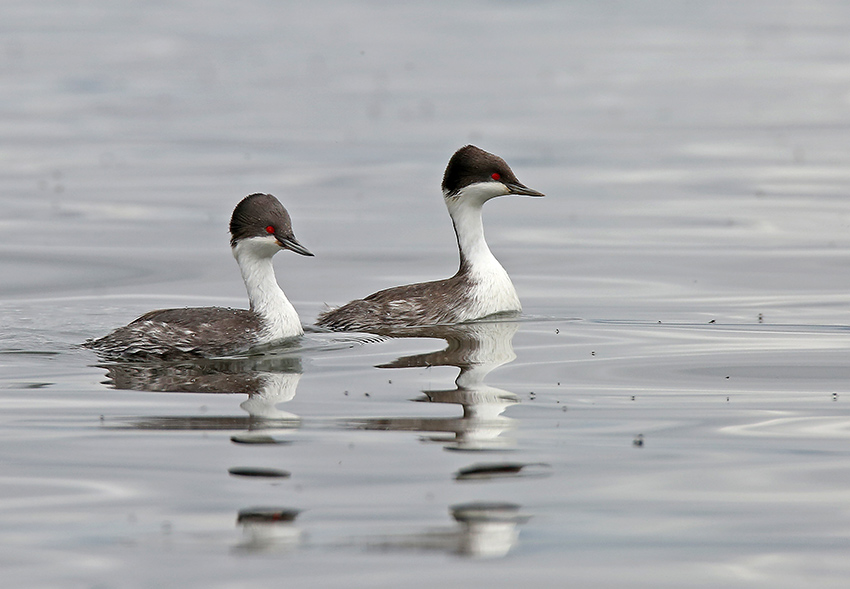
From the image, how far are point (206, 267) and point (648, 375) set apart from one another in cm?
688

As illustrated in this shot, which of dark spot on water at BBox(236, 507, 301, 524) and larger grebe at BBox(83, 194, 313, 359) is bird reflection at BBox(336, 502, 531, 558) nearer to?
dark spot on water at BBox(236, 507, 301, 524)

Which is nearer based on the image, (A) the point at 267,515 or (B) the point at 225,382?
(A) the point at 267,515

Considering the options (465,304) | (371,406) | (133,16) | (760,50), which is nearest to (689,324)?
(465,304)

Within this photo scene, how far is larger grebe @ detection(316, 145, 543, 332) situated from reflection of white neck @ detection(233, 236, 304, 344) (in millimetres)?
900

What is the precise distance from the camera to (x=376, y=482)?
7957mm

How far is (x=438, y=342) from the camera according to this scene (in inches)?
495

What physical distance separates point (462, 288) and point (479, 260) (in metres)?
0.48

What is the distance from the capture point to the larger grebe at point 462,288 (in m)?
13.4

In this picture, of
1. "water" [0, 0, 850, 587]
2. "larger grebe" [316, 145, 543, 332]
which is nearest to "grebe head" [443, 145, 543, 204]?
"larger grebe" [316, 145, 543, 332]

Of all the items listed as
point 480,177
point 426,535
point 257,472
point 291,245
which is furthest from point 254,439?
point 480,177

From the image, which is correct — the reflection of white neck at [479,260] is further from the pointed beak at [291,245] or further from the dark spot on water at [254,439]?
the dark spot on water at [254,439]

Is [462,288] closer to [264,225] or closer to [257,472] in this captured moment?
[264,225]

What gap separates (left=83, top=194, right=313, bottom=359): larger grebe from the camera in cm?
1188

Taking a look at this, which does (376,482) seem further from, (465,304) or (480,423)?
(465,304)
